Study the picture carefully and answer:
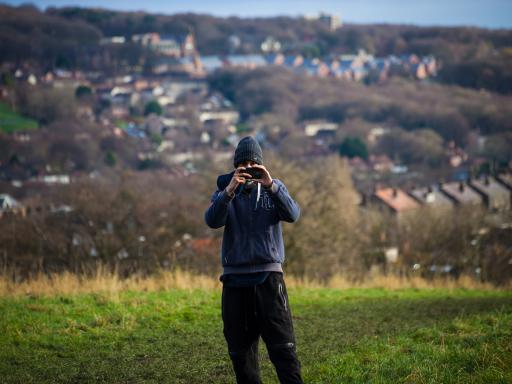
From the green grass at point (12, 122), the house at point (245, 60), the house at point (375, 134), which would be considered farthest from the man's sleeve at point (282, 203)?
the house at point (245, 60)

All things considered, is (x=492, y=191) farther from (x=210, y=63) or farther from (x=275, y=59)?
(x=275, y=59)

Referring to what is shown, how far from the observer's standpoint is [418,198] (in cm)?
4962

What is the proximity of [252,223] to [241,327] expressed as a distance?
636 millimetres

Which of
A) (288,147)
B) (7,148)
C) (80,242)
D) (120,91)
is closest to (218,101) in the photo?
(120,91)

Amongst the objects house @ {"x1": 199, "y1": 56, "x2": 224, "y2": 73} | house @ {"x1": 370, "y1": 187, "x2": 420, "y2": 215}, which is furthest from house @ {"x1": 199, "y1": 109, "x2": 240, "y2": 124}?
house @ {"x1": 370, "y1": 187, "x2": 420, "y2": 215}

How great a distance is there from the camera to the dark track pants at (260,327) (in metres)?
4.57

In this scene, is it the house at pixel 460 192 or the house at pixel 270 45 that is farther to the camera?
the house at pixel 270 45

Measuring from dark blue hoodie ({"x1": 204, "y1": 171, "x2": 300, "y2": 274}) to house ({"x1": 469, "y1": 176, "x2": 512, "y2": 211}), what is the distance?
47652mm

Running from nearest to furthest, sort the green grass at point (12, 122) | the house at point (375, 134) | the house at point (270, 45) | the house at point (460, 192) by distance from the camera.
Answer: the house at point (460, 192), the green grass at point (12, 122), the house at point (375, 134), the house at point (270, 45)

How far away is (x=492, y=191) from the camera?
5281cm

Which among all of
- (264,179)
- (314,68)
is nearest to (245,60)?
(314,68)

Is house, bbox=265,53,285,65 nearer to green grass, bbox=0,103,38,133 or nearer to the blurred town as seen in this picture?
the blurred town

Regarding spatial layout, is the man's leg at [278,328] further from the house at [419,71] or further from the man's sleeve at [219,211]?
the house at [419,71]

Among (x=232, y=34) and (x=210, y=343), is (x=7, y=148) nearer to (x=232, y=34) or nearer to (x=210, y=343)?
(x=210, y=343)
